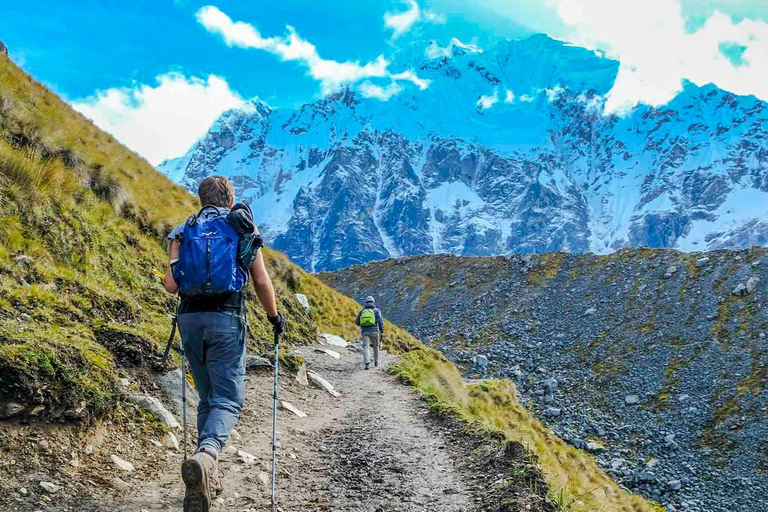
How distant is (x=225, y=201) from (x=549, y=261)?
46.9 metres

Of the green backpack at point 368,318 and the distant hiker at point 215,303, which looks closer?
the distant hiker at point 215,303

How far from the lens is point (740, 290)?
31578 millimetres

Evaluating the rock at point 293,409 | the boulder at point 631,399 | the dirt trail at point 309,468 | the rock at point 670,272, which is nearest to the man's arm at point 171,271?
the dirt trail at point 309,468

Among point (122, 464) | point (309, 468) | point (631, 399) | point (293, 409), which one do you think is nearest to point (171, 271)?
point (122, 464)

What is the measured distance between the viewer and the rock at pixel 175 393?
6.51 meters

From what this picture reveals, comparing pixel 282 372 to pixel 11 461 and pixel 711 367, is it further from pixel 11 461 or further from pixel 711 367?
pixel 711 367

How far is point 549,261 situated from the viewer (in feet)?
160

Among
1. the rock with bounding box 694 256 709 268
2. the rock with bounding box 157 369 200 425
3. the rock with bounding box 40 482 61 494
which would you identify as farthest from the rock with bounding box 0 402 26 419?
the rock with bounding box 694 256 709 268

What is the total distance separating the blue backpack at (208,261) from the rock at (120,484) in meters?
1.76

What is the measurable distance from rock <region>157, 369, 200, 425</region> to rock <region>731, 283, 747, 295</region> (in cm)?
3378

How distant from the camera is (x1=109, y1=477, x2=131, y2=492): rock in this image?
4551 mm

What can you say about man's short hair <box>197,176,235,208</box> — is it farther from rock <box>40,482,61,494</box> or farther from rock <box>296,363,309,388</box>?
rock <box>296,363,309,388</box>

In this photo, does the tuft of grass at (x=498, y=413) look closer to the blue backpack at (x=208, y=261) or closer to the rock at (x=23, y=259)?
the blue backpack at (x=208, y=261)

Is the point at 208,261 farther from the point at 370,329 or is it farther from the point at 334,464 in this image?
the point at 370,329
